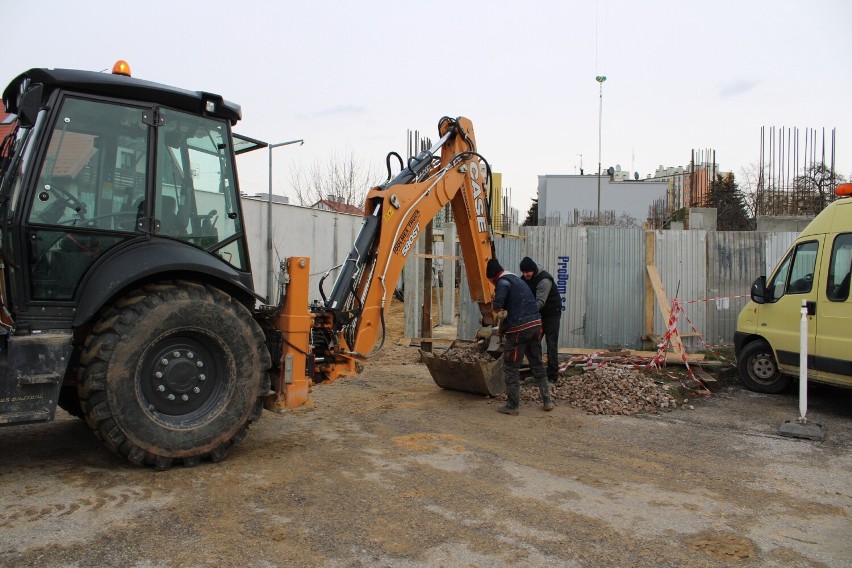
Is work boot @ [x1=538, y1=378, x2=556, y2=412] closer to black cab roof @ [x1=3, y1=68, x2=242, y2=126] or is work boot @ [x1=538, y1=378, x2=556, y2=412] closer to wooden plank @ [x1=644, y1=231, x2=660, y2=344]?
wooden plank @ [x1=644, y1=231, x2=660, y2=344]

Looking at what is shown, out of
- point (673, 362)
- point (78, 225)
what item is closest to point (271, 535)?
point (78, 225)

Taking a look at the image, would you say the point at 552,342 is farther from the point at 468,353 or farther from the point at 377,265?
the point at 377,265

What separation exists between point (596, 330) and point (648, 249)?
5.45 feet

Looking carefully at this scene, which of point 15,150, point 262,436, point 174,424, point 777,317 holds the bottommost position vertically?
point 262,436

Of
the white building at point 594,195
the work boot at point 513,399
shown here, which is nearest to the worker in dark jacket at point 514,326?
the work boot at point 513,399

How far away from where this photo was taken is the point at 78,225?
4.84 metres

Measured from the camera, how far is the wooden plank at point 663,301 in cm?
991

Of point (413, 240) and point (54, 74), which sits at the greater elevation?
point (54, 74)

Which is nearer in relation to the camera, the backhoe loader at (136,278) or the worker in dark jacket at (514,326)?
the backhoe loader at (136,278)

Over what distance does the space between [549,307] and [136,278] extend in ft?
19.6

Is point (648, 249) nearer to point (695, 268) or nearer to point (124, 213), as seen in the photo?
point (695, 268)

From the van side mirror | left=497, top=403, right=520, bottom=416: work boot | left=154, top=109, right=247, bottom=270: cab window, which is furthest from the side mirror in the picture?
the van side mirror

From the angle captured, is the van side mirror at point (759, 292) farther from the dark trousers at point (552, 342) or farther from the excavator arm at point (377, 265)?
the excavator arm at point (377, 265)

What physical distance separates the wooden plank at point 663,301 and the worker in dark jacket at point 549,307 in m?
1.99
